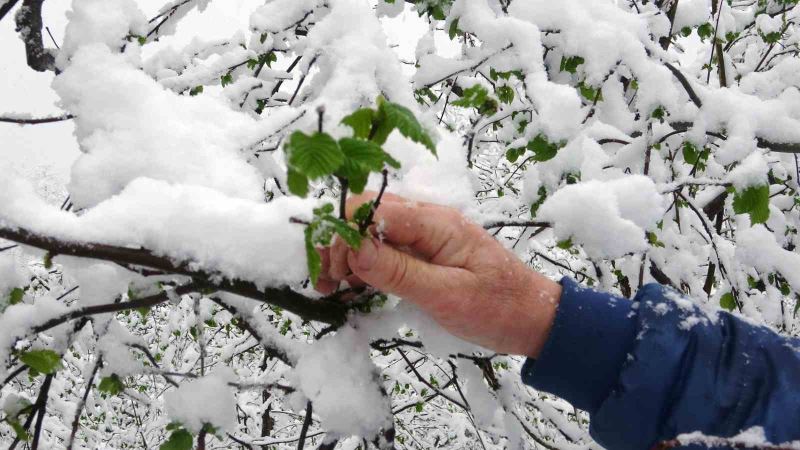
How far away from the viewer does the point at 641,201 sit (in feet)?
4.02

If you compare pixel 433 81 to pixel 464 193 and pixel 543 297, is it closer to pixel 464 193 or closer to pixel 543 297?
pixel 464 193

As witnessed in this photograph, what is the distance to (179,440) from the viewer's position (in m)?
1.20

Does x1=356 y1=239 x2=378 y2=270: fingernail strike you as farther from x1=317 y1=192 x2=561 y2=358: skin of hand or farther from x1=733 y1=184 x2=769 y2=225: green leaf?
x1=733 y1=184 x2=769 y2=225: green leaf

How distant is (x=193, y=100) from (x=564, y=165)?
1.09m

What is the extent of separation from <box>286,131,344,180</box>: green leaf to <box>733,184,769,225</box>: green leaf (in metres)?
1.28

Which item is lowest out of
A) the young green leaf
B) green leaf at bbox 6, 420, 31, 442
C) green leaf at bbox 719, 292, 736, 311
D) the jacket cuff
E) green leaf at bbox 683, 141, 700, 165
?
green leaf at bbox 719, 292, 736, 311

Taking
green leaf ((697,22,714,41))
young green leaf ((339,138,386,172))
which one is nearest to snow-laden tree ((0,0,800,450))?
young green leaf ((339,138,386,172))

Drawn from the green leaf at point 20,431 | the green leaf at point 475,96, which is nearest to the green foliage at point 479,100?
the green leaf at point 475,96

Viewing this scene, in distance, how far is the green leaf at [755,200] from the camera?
1439 mm

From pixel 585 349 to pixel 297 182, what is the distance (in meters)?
0.82

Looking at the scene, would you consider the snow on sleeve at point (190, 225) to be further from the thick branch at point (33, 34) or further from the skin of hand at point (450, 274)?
the thick branch at point (33, 34)

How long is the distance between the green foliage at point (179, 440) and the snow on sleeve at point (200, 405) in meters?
0.02

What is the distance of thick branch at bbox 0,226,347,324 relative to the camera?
0.83 meters

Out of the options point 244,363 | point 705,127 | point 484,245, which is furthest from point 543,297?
point 244,363
